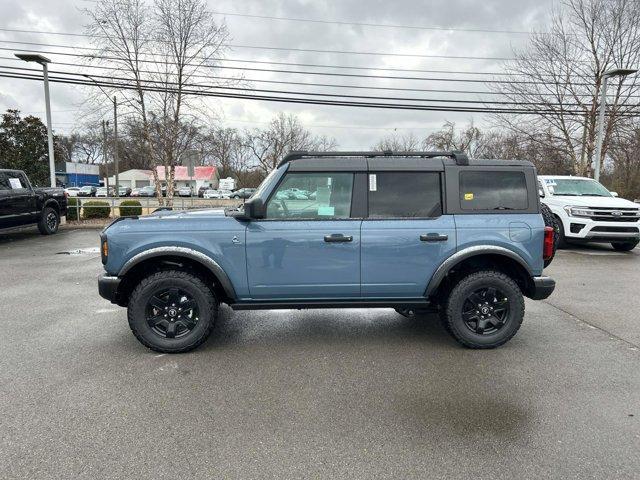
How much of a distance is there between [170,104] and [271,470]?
17.2 m

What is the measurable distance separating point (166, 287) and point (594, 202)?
10.0 metres

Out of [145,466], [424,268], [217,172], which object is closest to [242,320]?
[424,268]

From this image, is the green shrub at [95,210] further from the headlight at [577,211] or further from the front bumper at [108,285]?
the headlight at [577,211]

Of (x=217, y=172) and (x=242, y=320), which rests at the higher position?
(x=217, y=172)

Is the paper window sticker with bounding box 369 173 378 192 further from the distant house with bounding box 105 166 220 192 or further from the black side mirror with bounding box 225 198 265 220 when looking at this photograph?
the distant house with bounding box 105 166 220 192

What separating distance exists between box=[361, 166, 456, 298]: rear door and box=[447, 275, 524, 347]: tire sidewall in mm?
343

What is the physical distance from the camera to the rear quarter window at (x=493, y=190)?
4.14 metres

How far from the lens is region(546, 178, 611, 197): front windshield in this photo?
36.0 feet

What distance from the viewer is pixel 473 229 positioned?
4059 millimetres

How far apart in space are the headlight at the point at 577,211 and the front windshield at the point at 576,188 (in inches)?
35.5

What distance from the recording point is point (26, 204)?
12.3 metres

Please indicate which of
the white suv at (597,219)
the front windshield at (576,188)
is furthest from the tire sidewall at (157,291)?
the front windshield at (576,188)

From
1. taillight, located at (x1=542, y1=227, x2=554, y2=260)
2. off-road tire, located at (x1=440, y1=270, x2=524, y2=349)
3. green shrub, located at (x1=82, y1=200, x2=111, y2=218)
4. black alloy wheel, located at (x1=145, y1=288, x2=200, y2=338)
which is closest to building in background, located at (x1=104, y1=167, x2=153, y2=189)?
green shrub, located at (x1=82, y1=200, x2=111, y2=218)

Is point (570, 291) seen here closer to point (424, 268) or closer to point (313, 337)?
point (424, 268)
